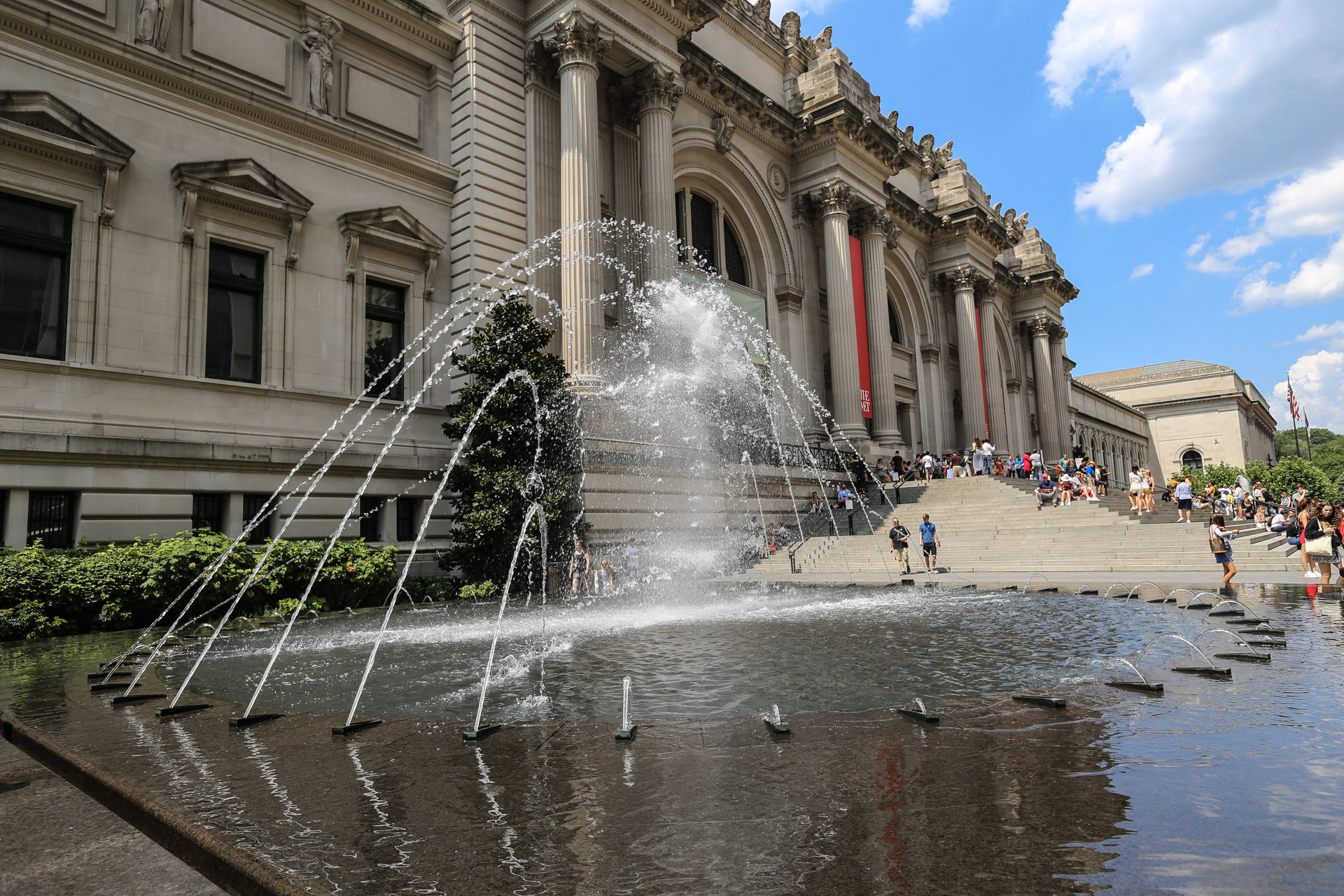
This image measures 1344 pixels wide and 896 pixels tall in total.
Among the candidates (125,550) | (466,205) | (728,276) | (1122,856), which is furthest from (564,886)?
(728,276)

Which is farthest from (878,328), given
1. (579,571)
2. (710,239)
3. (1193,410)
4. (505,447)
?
(1193,410)

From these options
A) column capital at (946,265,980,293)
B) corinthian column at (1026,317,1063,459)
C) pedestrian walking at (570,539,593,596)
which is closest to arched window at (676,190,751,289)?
pedestrian walking at (570,539,593,596)

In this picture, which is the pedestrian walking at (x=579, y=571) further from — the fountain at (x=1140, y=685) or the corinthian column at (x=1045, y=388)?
the corinthian column at (x=1045, y=388)

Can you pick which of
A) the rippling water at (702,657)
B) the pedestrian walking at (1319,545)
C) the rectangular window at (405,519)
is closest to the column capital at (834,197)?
the pedestrian walking at (1319,545)

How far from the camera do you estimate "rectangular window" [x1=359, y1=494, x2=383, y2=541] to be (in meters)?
18.8

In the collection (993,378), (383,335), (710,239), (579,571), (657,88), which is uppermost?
(657,88)

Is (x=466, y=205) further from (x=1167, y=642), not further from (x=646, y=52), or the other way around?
(x=1167, y=642)

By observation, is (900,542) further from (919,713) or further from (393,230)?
(919,713)

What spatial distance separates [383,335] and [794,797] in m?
19.3

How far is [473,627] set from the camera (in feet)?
37.2

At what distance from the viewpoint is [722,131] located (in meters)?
31.3

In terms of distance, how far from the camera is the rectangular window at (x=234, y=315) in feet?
56.4

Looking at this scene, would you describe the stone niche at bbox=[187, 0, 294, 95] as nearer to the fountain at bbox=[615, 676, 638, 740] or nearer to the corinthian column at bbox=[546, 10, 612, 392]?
the corinthian column at bbox=[546, 10, 612, 392]

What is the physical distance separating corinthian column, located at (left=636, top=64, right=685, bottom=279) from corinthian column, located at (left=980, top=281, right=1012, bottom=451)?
2849 centimetres
